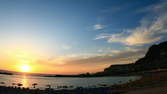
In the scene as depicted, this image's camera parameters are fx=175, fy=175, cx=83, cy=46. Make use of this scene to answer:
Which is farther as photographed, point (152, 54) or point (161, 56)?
point (152, 54)

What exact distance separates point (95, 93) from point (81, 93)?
82.1 inches

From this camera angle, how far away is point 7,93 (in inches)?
925

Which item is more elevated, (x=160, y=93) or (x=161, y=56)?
(x=161, y=56)

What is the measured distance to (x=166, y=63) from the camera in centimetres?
15100

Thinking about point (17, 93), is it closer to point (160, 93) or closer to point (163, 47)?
point (160, 93)

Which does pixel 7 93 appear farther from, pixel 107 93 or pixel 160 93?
pixel 160 93

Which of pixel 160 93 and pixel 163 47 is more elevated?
pixel 163 47

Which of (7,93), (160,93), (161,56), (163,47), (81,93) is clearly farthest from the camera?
(163,47)

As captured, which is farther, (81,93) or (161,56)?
(161,56)

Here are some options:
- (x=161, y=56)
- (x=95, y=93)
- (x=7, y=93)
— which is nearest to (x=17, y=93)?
(x=7, y=93)

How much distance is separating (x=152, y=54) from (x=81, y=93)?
623 feet

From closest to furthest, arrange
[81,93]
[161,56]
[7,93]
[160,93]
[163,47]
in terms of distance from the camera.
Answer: [160,93] < [7,93] < [81,93] < [161,56] < [163,47]

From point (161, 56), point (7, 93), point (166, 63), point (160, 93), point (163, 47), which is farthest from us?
point (163, 47)

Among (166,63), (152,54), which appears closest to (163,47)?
(152,54)
